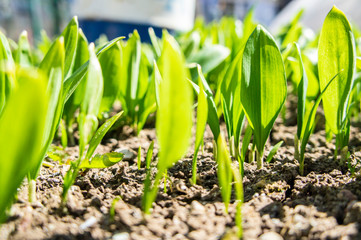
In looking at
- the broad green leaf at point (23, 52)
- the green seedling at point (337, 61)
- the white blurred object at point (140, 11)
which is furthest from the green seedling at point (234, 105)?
the white blurred object at point (140, 11)

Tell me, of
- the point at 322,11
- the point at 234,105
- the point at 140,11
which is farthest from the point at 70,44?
the point at 322,11

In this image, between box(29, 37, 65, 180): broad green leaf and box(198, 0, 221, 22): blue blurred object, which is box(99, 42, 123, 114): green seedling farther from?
box(198, 0, 221, 22): blue blurred object

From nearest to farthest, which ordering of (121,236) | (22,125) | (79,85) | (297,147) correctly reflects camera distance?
(22,125), (121,236), (297,147), (79,85)

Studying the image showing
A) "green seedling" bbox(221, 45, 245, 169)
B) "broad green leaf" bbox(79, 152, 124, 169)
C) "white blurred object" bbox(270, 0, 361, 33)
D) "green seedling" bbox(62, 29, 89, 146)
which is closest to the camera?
"broad green leaf" bbox(79, 152, 124, 169)

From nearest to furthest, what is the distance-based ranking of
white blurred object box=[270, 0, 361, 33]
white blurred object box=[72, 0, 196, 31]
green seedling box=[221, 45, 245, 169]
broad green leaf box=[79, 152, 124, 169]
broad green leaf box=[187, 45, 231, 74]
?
broad green leaf box=[79, 152, 124, 169] < green seedling box=[221, 45, 245, 169] < broad green leaf box=[187, 45, 231, 74] < white blurred object box=[72, 0, 196, 31] < white blurred object box=[270, 0, 361, 33]


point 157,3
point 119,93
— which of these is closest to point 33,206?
point 119,93

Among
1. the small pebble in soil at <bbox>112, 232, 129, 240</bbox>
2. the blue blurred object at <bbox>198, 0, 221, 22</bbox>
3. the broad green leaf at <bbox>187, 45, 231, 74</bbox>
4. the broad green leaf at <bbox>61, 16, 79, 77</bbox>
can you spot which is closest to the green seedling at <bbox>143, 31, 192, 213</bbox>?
the small pebble in soil at <bbox>112, 232, 129, 240</bbox>

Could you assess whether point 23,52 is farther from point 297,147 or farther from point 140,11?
point 140,11

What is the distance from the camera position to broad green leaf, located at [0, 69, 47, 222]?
0.36 m

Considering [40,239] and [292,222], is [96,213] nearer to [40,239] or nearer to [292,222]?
[40,239]

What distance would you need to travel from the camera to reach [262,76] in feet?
2.32

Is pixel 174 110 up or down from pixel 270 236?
up

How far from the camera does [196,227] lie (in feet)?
1.80

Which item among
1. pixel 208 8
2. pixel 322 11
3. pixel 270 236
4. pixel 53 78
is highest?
pixel 208 8
